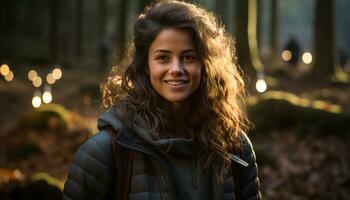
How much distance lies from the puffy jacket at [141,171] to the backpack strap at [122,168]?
0.8 inches

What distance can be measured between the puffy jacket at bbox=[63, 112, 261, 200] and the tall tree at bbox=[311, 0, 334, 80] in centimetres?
1502

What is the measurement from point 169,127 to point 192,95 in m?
0.27

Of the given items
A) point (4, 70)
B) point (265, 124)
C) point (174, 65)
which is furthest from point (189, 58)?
point (4, 70)

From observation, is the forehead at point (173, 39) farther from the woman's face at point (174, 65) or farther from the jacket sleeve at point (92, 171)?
the jacket sleeve at point (92, 171)

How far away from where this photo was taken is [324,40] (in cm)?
1714

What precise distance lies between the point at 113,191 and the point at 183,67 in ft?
2.53

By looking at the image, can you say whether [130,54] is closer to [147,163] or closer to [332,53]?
[147,163]

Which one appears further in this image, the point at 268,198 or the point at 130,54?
the point at 268,198

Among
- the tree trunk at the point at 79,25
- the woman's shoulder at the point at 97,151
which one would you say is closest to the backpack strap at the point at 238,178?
the woman's shoulder at the point at 97,151

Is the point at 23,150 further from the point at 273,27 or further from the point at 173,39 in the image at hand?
the point at 273,27

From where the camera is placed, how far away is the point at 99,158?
261cm

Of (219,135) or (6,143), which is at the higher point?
(219,135)

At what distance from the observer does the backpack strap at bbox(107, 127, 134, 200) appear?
2.63 m

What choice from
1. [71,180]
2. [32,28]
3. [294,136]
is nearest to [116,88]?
[71,180]
